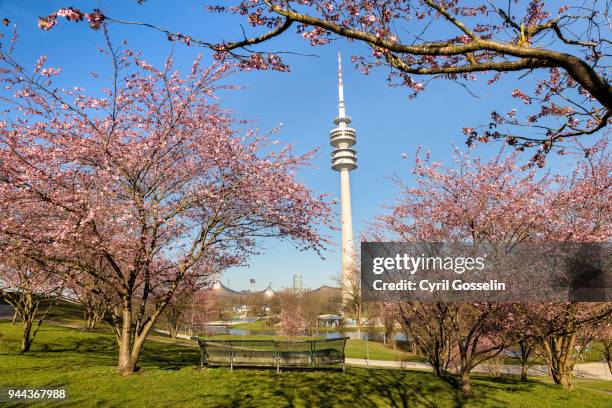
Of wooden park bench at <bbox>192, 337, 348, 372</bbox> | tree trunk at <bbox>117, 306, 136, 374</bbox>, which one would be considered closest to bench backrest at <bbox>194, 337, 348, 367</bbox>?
wooden park bench at <bbox>192, 337, 348, 372</bbox>

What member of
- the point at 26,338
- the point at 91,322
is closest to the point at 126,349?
the point at 26,338

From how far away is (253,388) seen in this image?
919cm

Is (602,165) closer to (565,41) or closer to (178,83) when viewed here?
(565,41)

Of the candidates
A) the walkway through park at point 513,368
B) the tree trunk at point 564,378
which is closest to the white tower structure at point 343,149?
the walkway through park at point 513,368

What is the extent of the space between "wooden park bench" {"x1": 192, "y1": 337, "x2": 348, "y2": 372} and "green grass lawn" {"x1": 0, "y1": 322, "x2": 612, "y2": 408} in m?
0.33

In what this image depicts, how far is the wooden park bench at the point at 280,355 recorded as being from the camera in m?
11.4

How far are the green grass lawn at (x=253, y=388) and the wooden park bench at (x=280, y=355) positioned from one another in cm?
33

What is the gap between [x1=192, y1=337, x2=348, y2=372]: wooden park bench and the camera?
11.4 m

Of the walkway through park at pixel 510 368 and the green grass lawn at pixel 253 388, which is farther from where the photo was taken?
the walkway through park at pixel 510 368

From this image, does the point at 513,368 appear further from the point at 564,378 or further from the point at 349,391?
the point at 349,391

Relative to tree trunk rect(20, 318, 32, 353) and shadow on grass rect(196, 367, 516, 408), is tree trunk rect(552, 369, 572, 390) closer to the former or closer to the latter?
shadow on grass rect(196, 367, 516, 408)

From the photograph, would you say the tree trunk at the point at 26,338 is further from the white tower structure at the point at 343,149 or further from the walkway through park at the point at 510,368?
the white tower structure at the point at 343,149

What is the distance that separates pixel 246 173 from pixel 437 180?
6393 millimetres

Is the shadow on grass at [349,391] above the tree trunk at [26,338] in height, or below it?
below
